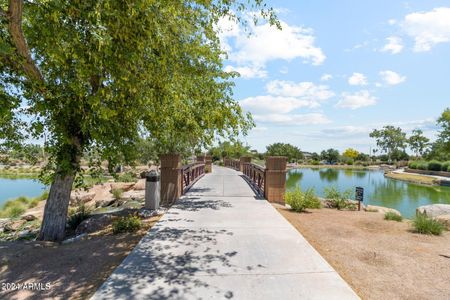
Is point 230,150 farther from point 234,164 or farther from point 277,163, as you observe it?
point 277,163

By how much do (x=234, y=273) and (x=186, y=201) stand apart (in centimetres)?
672

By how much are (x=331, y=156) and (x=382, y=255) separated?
110 metres

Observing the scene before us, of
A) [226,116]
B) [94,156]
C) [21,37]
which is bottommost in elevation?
[94,156]

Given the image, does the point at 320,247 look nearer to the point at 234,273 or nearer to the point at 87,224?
the point at 234,273

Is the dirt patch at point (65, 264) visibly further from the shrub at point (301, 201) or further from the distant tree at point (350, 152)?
the distant tree at point (350, 152)

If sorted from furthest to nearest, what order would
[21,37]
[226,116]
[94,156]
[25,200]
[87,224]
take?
1. [25,200]
2. [226,116]
3. [87,224]
4. [94,156]
5. [21,37]

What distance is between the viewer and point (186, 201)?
11383 mm

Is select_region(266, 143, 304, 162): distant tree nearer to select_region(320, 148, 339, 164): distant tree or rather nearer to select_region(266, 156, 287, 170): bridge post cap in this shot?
select_region(320, 148, 339, 164): distant tree

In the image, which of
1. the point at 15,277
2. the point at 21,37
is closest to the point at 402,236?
the point at 15,277

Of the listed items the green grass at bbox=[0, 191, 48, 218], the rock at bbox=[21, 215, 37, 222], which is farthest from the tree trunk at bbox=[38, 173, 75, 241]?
the green grass at bbox=[0, 191, 48, 218]

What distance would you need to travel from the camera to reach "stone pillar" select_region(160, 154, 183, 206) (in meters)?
11.1

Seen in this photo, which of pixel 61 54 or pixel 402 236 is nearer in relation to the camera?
pixel 61 54

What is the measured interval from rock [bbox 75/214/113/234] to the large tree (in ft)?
2.37

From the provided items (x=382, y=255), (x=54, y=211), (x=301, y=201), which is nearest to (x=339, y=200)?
(x=301, y=201)
